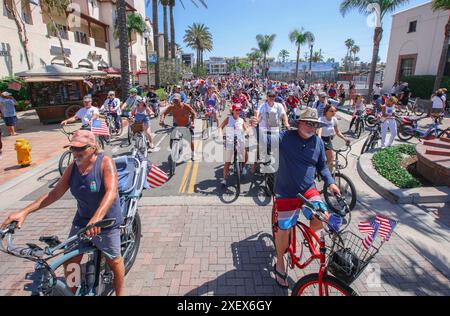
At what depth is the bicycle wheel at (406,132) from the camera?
11.1 metres

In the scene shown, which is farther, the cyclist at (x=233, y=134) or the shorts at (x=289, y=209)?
the cyclist at (x=233, y=134)

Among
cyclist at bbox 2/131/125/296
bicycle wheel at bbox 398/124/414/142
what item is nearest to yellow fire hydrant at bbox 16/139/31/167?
cyclist at bbox 2/131/125/296

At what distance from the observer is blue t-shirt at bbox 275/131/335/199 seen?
3371mm

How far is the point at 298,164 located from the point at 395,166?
18.1 ft

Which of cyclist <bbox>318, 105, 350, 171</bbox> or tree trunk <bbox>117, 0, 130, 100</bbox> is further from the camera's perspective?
tree trunk <bbox>117, 0, 130, 100</bbox>

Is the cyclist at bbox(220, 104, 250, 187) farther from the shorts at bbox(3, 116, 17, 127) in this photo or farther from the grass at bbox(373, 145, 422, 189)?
the shorts at bbox(3, 116, 17, 127)

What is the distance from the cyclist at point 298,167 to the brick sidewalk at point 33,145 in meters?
7.20

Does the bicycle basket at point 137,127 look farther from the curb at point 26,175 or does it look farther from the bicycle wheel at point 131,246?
the bicycle wheel at point 131,246

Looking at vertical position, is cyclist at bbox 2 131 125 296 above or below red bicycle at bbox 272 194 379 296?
above

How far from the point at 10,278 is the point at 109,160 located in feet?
7.98

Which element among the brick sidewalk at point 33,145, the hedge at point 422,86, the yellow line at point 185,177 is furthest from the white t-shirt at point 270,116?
the hedge at point 422,86

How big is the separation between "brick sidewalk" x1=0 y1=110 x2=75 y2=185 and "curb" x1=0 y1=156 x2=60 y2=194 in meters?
0.21

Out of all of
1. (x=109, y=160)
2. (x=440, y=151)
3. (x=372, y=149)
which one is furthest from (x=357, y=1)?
(x=109, y=160)
